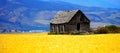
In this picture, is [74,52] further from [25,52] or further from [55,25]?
[55,25]

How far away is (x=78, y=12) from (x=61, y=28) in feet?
10.4

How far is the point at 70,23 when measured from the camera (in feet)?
163

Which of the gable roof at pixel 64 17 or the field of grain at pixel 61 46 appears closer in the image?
the field of grain at pixel 61 46

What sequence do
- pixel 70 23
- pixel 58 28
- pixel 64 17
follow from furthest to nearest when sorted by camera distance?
pixel 58 28, pixel 64 17, pixel 70 23

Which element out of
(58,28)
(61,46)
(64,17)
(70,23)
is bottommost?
(58,28)

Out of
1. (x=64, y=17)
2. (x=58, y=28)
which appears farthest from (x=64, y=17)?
(x=58, y=28)

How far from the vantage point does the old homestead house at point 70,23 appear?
4941 centimetres

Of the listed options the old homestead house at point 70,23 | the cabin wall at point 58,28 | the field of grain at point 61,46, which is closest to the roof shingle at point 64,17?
the old homestead house at point 70,23

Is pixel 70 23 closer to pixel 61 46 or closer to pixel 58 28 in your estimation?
pixel 58 28

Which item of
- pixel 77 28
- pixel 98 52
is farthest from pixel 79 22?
pixel 98 52

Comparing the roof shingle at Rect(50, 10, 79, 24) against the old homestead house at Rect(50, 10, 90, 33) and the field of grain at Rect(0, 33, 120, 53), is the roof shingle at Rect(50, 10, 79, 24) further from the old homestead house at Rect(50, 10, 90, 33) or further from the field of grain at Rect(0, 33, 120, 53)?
the field of grain at Rect(0, 33, 120, 53)

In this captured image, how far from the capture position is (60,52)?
1416cm

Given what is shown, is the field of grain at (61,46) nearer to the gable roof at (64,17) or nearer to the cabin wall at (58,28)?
the gable roof at (64,17)

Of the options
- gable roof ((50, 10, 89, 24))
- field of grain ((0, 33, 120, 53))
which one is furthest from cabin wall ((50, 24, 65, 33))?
field of grain ((0, 33, 120, 53))
